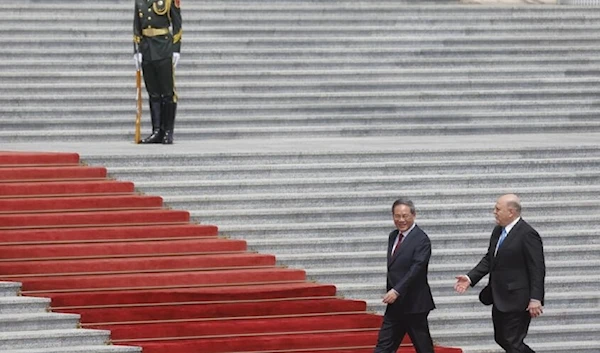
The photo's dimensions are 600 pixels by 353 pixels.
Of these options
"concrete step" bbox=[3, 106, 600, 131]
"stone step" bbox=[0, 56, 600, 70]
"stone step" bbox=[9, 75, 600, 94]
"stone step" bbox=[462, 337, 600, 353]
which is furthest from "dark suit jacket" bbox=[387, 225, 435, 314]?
"stone step" bbox=[0, 56, 600, 70]

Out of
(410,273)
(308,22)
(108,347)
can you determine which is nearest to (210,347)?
(108,347)

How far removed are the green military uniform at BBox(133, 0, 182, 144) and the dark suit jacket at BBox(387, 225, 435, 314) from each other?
501 cm

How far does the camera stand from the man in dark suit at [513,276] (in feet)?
38.5

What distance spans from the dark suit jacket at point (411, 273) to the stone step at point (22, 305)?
2.70m

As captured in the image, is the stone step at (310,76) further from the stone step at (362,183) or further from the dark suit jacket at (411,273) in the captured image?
the dark suit jacket at (411,273)

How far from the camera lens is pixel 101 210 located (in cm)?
1429

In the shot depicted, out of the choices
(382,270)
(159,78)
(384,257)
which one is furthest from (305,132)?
(382,270)

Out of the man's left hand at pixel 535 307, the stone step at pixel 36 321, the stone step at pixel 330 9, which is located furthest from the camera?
the stone step at pixel 330 9

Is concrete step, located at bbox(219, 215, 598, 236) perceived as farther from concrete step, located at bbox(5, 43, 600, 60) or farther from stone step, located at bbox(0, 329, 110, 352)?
concrete step, located at bbox(5, 43, 600, 60)

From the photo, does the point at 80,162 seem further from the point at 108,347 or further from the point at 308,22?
the point at 308,22

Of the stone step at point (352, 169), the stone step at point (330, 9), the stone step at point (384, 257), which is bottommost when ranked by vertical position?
the stone step at point (384, 257)

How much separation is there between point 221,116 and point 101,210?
3.73 m

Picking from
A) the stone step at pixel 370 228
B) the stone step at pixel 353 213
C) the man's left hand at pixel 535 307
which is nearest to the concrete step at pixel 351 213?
the stone step at pixel 353 213

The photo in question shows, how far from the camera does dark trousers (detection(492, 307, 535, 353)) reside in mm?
11789
